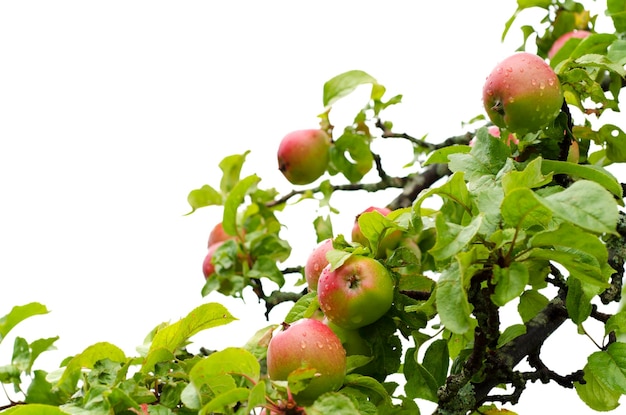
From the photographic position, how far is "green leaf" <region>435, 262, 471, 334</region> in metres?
0.62

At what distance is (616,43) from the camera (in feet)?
3.00

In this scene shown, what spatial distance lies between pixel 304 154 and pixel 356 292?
2.07 feet

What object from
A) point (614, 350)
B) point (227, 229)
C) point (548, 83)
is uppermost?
point (548, 83)

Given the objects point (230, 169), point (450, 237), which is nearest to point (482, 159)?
point (450, 237)

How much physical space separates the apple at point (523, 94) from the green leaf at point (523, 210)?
18 cm

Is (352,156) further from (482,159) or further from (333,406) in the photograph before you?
(333,406)

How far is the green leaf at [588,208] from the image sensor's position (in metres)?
0.57

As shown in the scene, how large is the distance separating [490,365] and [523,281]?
5.6 inches

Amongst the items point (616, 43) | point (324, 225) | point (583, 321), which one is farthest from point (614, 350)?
point (324, 225)

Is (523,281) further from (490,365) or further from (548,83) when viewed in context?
(548,83)

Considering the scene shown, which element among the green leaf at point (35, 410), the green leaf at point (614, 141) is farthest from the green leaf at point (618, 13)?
the green leaf at point (35, 410)

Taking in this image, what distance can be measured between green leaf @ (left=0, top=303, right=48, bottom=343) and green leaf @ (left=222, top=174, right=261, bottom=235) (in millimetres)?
303

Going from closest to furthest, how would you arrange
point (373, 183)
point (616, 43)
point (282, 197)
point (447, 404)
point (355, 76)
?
point (447, 404)
point (616, 43)
point (355, 76)
point (373, 183)
point (282, 197)

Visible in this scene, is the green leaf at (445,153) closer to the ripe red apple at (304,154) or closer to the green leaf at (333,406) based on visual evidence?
the green leaf at (333,406)
